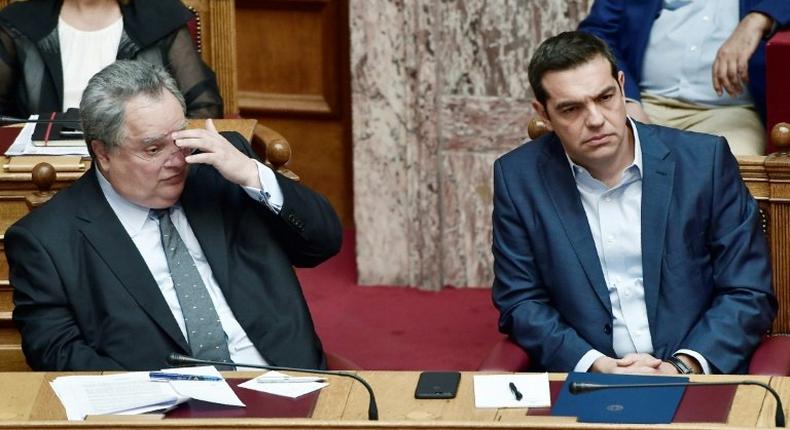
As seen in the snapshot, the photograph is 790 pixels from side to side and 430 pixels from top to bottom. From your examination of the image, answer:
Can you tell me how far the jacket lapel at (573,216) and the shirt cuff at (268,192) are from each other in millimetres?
575

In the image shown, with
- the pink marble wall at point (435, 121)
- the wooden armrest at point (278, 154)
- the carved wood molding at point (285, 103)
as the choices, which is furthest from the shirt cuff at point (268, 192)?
the carved wood molding at point (285, 103)

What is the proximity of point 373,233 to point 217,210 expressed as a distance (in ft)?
6.43

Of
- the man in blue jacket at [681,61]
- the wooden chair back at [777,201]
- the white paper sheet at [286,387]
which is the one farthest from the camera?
the man in blue jacket at [681,61]

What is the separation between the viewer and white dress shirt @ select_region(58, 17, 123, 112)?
472cm

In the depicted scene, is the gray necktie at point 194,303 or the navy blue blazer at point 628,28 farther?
the navy blue blazer at point 628,28

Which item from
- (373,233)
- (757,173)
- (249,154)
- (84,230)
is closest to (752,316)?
(757,173)

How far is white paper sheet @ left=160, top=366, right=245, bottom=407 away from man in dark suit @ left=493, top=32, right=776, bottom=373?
770mm

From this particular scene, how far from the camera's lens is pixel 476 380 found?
290 cm

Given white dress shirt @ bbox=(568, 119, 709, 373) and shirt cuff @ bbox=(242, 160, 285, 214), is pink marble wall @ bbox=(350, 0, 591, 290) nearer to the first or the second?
white dress shirt @ bbox=(568, 119, 709, 373)

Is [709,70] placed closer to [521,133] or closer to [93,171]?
[521,133]

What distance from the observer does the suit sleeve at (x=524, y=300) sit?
11.0ft

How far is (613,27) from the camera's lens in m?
4.38

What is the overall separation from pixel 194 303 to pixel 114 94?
475mm

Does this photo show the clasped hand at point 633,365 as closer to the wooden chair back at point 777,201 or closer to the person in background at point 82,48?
the wooden chair back at point 777,201
